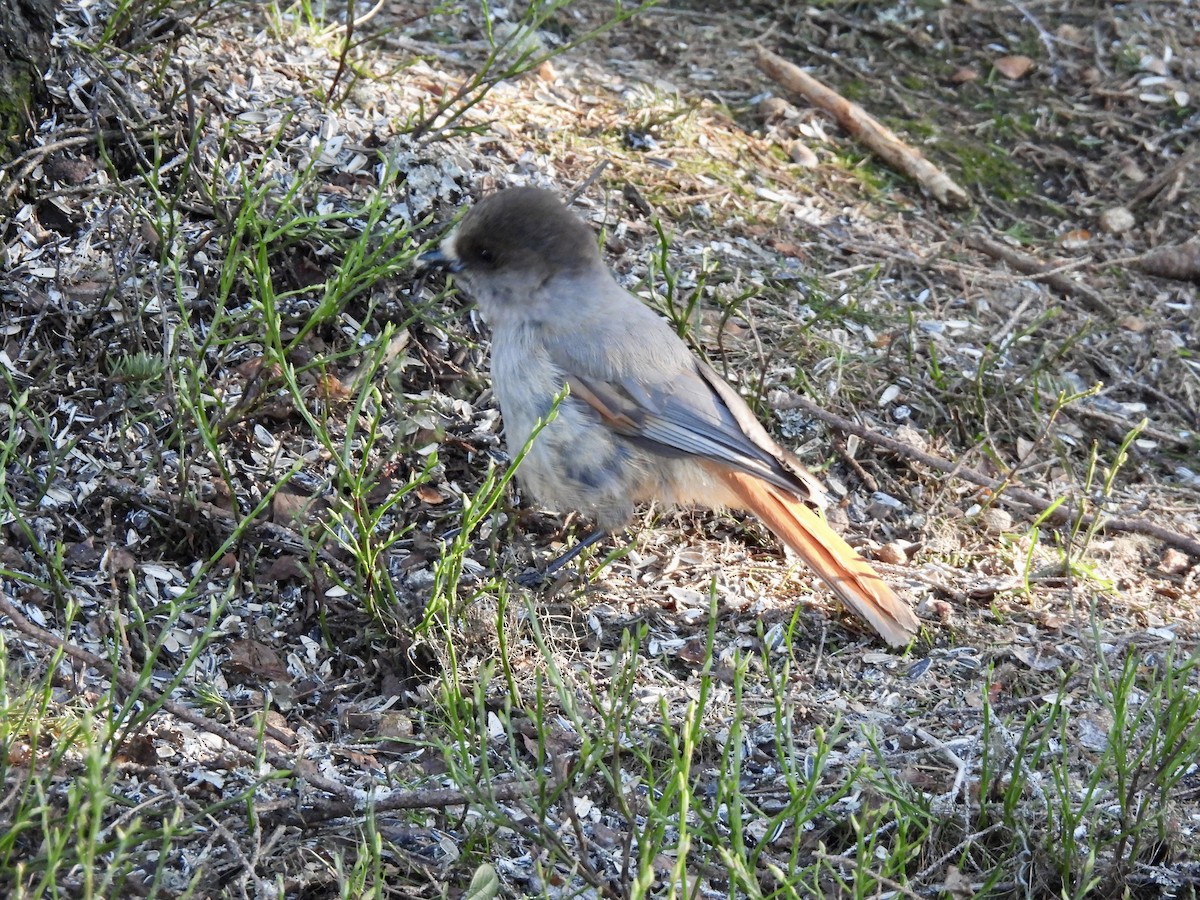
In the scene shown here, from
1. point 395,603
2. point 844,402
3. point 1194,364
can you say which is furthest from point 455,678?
point 1194,364

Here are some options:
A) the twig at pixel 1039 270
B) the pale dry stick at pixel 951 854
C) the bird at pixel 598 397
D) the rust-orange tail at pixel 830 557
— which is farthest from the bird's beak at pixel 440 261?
the twig at pixel 1039 270

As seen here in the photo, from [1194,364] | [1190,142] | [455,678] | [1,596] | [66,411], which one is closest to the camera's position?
[1,596]

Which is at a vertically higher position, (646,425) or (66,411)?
(66,411)

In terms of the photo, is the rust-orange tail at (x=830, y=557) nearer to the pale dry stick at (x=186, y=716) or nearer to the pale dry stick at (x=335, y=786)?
the pale dry stick at (x=335, y=786)

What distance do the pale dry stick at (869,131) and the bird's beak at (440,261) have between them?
2306 mm

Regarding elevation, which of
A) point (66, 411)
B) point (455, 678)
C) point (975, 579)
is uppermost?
point (66, 411)

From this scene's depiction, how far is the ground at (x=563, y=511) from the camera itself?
104 inches

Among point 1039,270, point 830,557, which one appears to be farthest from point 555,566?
point 1039,270

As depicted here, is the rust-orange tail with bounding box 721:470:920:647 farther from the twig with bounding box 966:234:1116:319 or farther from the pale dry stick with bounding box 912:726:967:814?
the twig with bounding box 966:234:1116:319

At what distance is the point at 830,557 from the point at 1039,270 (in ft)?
6.67

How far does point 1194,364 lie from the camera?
15.8 feet

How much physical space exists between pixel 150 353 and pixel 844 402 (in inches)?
86.6

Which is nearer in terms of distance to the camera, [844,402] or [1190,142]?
[844,402]

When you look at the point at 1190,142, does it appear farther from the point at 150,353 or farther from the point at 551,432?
the point at 150,353
